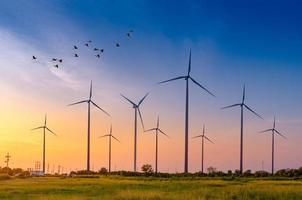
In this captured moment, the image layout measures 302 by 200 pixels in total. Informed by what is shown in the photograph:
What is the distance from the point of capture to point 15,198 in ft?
199

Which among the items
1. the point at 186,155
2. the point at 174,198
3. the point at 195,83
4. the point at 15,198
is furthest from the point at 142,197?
the point at 195,83

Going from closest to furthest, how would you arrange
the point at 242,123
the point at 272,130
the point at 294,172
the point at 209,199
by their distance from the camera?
the point at 209,199 < the point at 242,123 < the point at 294,172 < the point at 272,130

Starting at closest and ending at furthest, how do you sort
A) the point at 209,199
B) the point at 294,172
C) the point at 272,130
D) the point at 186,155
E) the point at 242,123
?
the point at 209,199 → the point at 186,155 → the point at 242,123 → the point at 294,172 → the point at 272,130

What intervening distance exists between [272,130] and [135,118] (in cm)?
3713

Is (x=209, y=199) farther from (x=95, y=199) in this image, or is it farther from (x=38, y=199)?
(x=38, y=199)

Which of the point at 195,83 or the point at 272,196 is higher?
the point at 195,83

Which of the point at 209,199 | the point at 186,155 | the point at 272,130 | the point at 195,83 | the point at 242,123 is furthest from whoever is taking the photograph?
the point at 272,130

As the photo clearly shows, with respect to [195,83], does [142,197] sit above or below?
below

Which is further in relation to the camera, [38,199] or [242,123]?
[242,123]

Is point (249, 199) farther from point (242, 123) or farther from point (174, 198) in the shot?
point (242, 123)

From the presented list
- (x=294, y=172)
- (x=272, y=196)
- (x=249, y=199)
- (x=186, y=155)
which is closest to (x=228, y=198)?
(x=249, y=199)

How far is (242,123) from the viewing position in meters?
134

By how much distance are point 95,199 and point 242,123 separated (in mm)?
80727

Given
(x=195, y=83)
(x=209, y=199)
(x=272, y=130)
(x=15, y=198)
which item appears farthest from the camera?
(x=272, y=130)
